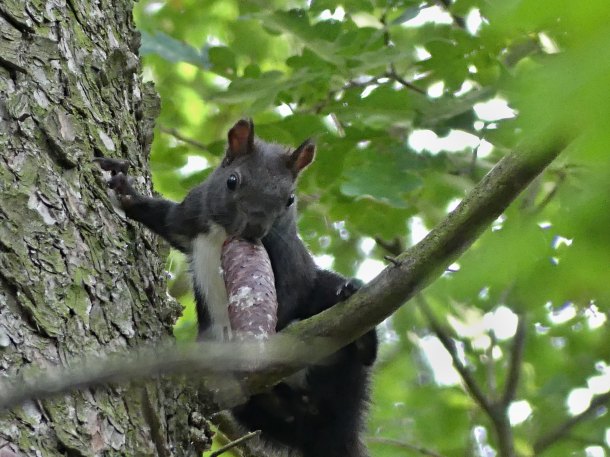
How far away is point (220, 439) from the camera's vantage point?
3766 mm

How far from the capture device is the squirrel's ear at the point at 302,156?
3.25m

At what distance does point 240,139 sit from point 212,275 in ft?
1.91

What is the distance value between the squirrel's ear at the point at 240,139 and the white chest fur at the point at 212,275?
38 cm

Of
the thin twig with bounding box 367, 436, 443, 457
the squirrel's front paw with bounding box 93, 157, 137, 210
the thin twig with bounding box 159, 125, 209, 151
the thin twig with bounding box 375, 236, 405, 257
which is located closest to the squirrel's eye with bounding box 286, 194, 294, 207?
the thin twig with bounding box 375, 236, 405, 257

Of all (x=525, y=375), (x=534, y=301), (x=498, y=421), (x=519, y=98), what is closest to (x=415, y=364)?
(x=525, y=375)

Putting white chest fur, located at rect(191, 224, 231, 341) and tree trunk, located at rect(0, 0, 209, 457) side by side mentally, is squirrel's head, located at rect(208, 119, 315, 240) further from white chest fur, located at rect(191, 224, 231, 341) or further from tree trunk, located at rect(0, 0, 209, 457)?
tree trunk, located at rect(0, 0, 209, 457)

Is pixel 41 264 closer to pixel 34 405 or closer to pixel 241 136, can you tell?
pixel 34 405

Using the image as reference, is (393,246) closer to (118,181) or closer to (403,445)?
(403,445)

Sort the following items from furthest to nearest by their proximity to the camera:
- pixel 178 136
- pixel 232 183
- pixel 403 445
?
pixel 178 136, pixel 403 445, pixel 232 183

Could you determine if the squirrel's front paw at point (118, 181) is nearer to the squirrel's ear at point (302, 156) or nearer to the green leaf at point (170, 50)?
the squirrel's ear at point (302, 156)

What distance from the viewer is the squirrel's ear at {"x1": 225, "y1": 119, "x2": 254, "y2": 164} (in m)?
3.32

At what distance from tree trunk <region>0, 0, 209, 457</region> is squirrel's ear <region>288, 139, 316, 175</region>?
736mm

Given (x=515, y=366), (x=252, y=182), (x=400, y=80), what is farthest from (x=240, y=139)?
(x=515, y=366)

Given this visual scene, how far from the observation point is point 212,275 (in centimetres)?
317
